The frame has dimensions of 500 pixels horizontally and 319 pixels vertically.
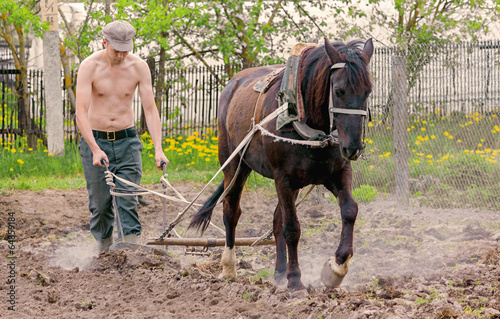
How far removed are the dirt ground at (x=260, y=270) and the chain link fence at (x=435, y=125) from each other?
1.78 feet

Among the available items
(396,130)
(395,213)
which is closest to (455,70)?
(396,130)

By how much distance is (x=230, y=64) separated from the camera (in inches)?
456

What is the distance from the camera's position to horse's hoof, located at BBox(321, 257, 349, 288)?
13.8ft

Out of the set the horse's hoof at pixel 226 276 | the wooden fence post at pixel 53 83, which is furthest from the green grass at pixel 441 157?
the wooden fence post at pixel 53 83

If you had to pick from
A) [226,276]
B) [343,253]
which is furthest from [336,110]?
[226,276]

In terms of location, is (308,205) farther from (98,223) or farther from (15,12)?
(15,12)

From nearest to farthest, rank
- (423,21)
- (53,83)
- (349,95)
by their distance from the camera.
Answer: (349,95), (53,83), (423,21)

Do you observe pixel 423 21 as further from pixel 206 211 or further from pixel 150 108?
pixel 150 108

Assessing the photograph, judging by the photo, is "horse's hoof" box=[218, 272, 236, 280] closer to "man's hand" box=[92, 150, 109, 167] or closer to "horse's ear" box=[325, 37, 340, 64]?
"man's hand" box=[92, 150, 109, 167]

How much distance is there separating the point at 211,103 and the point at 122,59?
7.10 meters

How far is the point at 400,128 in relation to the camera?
805 cm

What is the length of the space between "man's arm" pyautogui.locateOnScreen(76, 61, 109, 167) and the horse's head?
2067mm

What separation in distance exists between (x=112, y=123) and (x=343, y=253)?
2.32 meters

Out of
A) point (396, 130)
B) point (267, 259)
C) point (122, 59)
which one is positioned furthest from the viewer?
point (396, 130)
